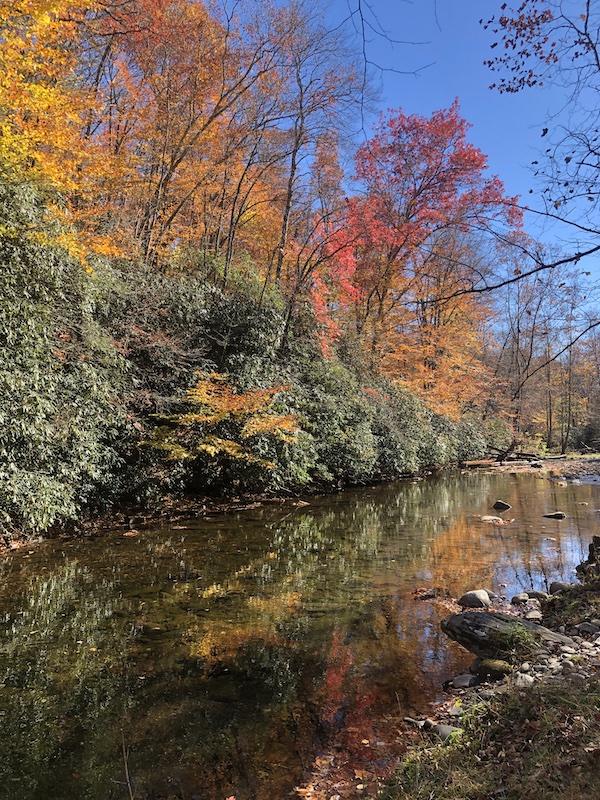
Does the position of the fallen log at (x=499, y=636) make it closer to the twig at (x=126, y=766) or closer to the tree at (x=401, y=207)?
the twig at (x=126, y=766)

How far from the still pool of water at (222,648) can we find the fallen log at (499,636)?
253 mm

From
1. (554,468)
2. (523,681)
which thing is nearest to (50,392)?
(523,681)

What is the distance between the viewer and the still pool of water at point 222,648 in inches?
121

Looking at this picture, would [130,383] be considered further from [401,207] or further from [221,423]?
[401,207]

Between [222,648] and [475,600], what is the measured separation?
3080 millimetres

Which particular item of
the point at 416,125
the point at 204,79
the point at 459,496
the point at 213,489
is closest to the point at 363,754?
the point at 213,489

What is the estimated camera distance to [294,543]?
337 inches

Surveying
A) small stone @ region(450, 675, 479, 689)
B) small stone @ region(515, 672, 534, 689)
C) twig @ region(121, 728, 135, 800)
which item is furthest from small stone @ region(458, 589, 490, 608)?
twig @ region(121, 728, 135, 800)

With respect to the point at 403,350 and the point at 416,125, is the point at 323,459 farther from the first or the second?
the point at 416,125

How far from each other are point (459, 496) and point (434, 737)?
40.1 ft

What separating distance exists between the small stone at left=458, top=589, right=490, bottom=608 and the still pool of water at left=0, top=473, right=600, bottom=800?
405 millimetres

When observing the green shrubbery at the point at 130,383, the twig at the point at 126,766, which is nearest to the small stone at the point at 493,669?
the twig at the point at 126,766

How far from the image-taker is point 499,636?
13.8 ft

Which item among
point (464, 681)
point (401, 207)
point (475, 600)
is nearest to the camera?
point (464, 681)
